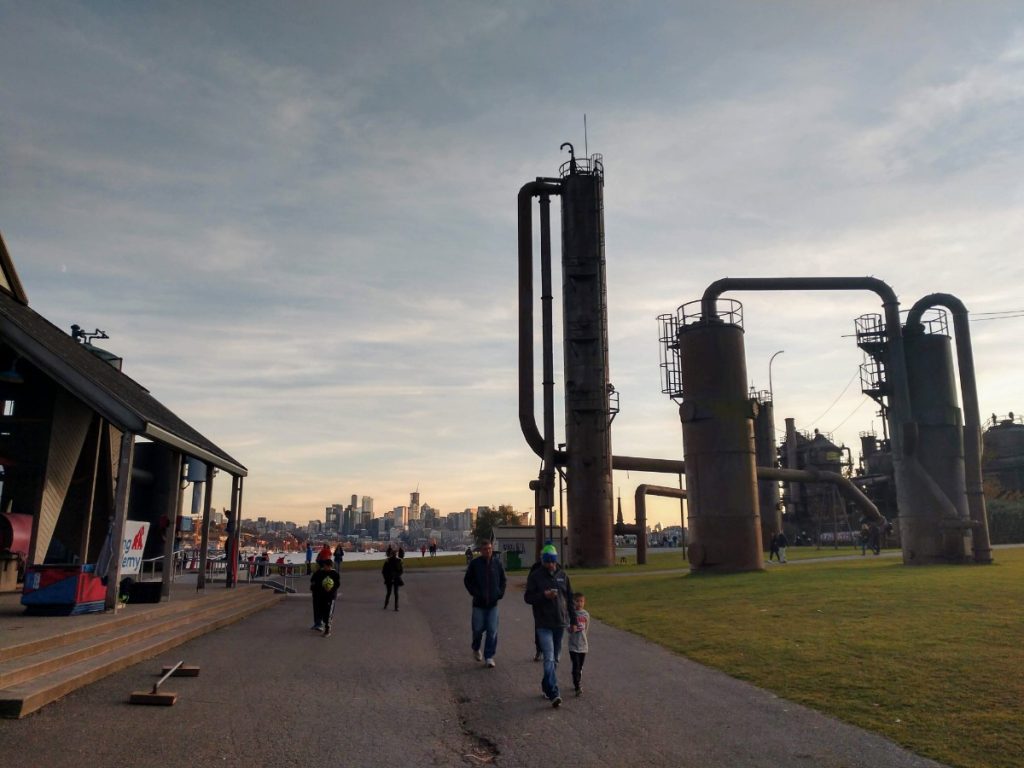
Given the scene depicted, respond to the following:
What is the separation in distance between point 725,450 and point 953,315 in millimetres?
12128

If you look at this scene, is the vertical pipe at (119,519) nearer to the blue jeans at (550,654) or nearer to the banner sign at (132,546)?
the banner sign at (132,546)

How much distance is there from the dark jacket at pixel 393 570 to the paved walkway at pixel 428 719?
6552mm

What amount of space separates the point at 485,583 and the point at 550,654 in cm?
256

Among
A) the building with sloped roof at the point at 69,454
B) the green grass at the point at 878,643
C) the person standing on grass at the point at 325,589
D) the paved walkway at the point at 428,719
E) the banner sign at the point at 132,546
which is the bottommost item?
the paved walkway at the point at 428,719

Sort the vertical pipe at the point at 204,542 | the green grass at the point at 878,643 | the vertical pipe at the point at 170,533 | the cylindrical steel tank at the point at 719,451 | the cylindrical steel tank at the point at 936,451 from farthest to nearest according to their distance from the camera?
the cylindrical steel tank at the point at 936,451 < the cylindrical steel tank at the point at 719,451 < the vertical pipe at the point at 204,542 < the vertical pipe at the point at 170,533 < the green grass at the point at 878,643

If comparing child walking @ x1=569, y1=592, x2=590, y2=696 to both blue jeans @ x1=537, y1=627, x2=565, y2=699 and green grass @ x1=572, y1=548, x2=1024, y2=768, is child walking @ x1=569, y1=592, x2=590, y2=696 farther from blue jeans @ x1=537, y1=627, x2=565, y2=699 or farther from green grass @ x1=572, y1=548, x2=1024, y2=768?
green grass @ x1=572, y1=548, x2=1024, y2=768

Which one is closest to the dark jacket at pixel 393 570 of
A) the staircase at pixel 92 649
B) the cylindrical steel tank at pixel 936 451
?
the staircase at pixel 92 649

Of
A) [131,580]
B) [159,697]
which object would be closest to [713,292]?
[131,580]

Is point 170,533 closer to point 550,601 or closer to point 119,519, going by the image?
point 119,519

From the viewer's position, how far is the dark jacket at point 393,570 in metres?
19.1

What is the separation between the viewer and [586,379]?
38906 millimetres

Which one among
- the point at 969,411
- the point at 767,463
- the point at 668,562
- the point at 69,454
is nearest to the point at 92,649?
the point at 69,454

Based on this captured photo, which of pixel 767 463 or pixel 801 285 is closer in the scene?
pixel 801 285

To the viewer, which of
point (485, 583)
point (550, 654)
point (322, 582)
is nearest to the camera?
point (550, 654)
